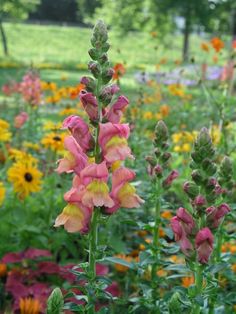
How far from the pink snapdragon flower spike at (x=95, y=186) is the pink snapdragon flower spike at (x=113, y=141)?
41 mm

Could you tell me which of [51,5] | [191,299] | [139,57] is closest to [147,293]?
[191,299]

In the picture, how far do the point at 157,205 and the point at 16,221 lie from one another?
1.19m

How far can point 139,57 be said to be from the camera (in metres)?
29.1

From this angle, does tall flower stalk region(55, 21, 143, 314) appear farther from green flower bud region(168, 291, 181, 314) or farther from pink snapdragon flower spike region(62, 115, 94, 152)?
green flower bud region(168, 291, 181, 314)

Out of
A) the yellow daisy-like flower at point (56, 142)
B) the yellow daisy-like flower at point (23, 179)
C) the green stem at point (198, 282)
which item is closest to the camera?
the green stem at point (198, 282)

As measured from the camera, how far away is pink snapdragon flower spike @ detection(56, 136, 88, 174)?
1809mm

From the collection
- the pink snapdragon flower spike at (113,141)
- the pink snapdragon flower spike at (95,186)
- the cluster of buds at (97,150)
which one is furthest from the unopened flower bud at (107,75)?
the pink snapdragon flower spike at (95,186)

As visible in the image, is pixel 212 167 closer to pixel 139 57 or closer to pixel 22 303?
pixel 22 303

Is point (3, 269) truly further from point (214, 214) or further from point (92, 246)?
point (214, 214)

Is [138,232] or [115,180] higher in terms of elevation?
[115,180]

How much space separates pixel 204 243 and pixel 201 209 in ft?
0.34

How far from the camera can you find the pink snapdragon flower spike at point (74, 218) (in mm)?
1810

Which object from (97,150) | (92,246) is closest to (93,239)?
(92,246)

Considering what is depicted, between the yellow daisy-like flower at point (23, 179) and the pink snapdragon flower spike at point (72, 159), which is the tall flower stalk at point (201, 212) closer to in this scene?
the pink snapdragon flower spike at point (72, 159)
